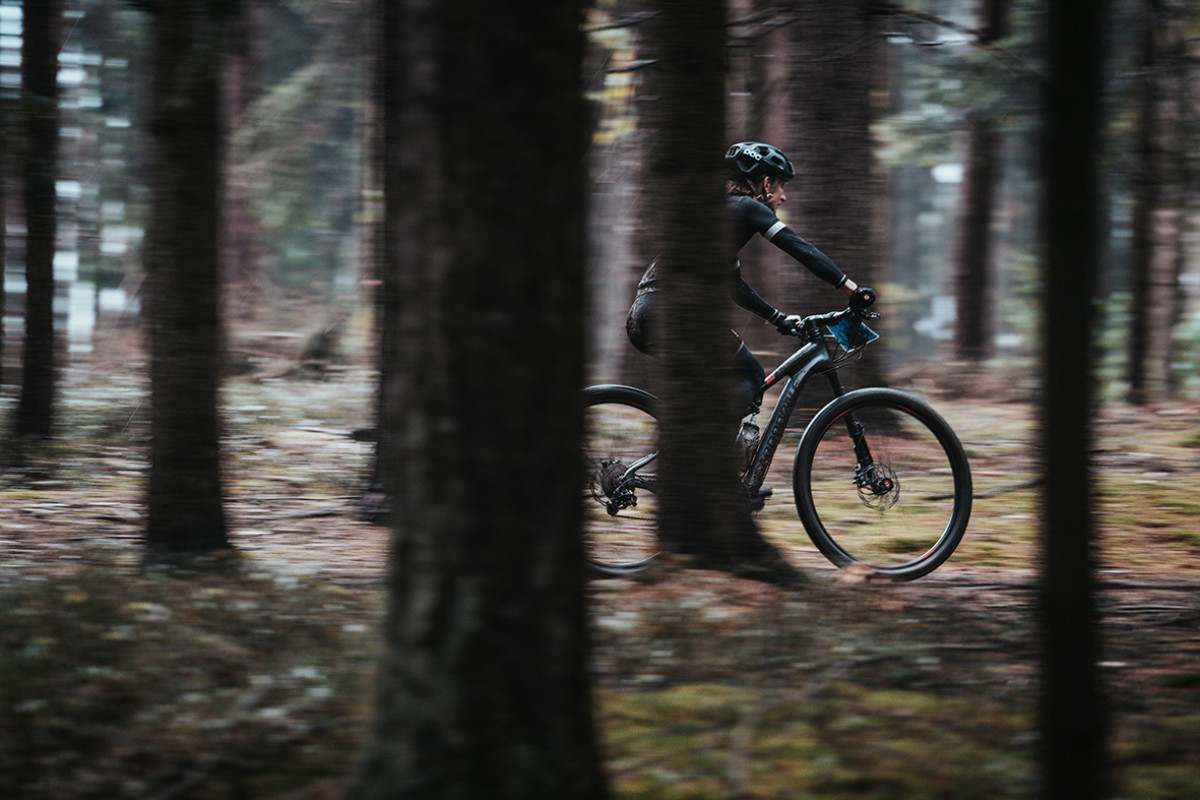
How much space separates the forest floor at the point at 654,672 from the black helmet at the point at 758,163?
2.24 metres

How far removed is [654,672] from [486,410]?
6.21ft

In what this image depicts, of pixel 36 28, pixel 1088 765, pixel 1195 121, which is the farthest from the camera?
pixel 36 28

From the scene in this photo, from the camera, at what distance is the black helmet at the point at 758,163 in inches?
242

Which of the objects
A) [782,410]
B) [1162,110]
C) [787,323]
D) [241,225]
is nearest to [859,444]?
[782,410]

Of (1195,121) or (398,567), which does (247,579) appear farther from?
(1195,121)

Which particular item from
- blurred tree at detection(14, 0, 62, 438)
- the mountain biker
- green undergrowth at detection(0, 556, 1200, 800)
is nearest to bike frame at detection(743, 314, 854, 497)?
the mountain biker

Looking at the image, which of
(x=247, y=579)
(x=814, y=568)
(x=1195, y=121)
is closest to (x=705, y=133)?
(x=814, y=568)

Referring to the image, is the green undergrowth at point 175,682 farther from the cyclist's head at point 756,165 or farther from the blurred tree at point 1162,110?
the blurred tree at point 1162,110

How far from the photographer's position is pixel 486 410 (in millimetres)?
2670

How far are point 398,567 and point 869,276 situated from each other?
27.8ft

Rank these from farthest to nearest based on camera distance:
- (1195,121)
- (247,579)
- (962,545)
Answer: (1195,121) → (962,545) → (247,579)

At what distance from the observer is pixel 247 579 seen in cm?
523

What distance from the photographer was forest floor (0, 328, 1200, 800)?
3270mm

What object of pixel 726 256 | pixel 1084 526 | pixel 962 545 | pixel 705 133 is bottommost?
pixel 962 545
